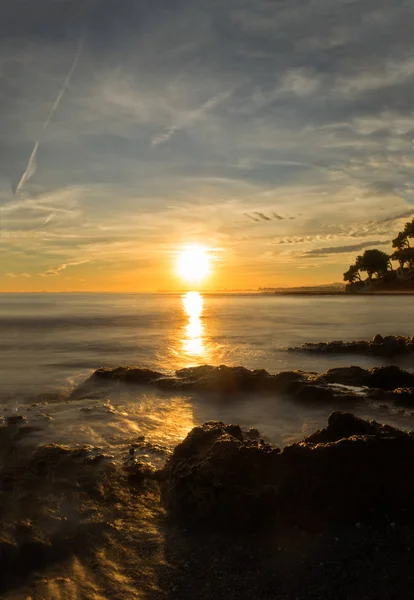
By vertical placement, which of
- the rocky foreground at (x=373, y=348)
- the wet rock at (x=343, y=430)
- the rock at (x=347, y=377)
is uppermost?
the wet rock at (x=343, y=430)

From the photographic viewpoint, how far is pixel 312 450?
6980mm

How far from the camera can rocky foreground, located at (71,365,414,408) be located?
45.5ft

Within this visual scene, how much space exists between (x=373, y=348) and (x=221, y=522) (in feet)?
71.1

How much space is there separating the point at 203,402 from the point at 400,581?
9623 mm

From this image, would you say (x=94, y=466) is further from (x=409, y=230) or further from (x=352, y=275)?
(x=352, y=275)

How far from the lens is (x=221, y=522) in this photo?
6.24 m

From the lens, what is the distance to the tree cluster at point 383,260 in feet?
356

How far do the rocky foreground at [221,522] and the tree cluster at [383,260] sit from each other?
11170 cm

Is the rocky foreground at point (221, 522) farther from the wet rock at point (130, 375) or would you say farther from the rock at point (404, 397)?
the wet rock at point (130, 375)

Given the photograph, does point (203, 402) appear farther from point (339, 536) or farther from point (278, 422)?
point (339, 536)

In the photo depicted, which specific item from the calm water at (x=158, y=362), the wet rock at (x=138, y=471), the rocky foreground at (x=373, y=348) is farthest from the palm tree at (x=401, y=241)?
the wet rock at (x=138, y=471)

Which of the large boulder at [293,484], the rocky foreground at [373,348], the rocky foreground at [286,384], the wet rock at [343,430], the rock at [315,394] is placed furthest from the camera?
the rocky foreground at [373,348]

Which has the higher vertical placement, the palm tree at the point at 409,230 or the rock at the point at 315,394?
the palm tree at the point at 409,230

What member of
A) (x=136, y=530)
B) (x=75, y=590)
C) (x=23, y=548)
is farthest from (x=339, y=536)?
(x=23, y=548)
